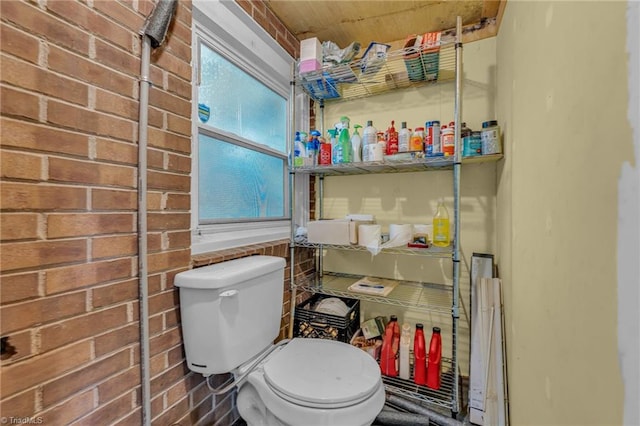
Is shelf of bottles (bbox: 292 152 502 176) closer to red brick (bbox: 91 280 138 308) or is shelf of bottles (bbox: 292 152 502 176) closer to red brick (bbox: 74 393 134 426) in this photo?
red brick (bbox: 91 280 138 308)

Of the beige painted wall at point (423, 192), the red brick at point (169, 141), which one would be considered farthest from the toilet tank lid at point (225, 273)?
the beige painted wall at point (423, 192)

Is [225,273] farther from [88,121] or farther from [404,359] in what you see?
[404,359]

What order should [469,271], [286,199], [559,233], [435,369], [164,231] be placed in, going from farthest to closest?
[286,199] → [469,271] → [435,369] → [164,231] → [559,233]

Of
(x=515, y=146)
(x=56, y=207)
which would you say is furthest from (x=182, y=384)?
(x=515, y=146)

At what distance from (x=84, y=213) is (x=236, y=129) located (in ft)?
2.83

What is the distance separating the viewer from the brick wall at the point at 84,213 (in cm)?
64

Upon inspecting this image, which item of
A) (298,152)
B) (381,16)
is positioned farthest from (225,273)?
(381,16)

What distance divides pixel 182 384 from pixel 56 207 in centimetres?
77

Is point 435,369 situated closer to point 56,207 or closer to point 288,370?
point 288,370

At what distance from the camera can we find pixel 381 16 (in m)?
1.59

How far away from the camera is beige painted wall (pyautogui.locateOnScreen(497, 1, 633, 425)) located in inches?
19.1

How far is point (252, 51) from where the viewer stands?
58.0 inches

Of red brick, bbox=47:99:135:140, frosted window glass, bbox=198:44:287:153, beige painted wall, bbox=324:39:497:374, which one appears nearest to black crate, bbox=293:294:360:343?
beige painted wall, bbox=324:39:497:374

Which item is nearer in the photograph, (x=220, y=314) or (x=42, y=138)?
(x=42, y=138)
